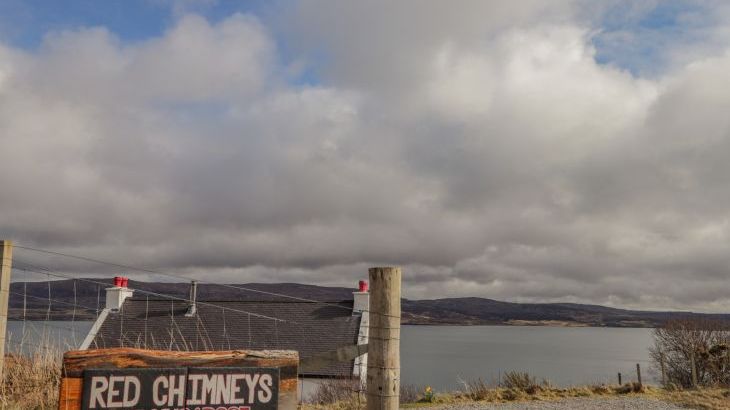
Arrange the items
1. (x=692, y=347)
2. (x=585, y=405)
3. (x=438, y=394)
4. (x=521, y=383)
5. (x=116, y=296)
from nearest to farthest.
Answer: (x=585, y=405) → (x=438, y=394) → (x=521, y=383) → (x=692, y=347) → (x=116, y=296)

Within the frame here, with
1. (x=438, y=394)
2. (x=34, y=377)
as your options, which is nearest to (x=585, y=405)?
(x=438, y=394)

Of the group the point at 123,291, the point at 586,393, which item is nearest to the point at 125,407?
the point at 586,393

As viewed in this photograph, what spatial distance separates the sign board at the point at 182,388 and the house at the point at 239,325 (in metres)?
17.6

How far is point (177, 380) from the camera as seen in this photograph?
5.45m

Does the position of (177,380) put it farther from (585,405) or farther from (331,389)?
(331,389)

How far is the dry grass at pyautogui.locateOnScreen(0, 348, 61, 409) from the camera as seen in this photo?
9.02 meters

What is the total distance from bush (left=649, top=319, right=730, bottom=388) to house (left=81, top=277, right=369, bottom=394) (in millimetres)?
15440

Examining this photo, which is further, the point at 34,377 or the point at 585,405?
the point at 585,405

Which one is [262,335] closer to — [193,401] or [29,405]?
[29,405]

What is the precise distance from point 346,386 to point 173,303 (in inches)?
509

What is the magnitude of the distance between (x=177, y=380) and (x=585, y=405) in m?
12.7

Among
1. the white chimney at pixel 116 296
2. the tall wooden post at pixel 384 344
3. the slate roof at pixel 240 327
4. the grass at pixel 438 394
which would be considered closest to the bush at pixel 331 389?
the grass at pixel 438 394

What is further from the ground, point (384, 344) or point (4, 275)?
point (4, 275)

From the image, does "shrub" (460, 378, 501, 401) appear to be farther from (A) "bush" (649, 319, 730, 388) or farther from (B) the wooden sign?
(A) "bush" (649, 319, 730, 388)
